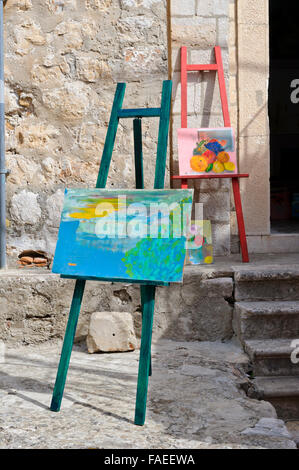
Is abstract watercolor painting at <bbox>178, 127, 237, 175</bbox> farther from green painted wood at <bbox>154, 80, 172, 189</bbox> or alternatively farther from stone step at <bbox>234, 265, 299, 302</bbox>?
green painted wood at <bbox>154, 80, 172, 189</bbox>

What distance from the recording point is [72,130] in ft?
12.8

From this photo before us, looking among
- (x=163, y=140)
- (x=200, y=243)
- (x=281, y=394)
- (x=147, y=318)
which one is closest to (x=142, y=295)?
(x=147, y=318)

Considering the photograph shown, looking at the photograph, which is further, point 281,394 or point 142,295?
point 281,394

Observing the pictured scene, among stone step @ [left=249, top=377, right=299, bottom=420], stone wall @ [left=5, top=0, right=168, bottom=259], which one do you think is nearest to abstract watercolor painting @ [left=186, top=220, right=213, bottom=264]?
stone wall @ [left=5, top=0, right=168, bottom=259]

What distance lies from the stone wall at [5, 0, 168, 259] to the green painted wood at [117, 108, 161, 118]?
125cm

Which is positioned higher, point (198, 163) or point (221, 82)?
point (221, 82)

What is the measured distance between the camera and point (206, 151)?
404 cm

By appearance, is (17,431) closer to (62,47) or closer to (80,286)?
(80,286)

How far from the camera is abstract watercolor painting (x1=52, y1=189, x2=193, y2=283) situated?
240cm

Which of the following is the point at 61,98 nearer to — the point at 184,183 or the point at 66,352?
the point at 184,183

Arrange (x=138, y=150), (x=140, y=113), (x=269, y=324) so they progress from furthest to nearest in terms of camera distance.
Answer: (x=269, y=324)
(x=138, y=150)
(x=140, y=113)

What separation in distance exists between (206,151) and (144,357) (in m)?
2.10

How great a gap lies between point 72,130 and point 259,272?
1.68 meters

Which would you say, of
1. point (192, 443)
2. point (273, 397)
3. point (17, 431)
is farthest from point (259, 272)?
point (17, 431)
